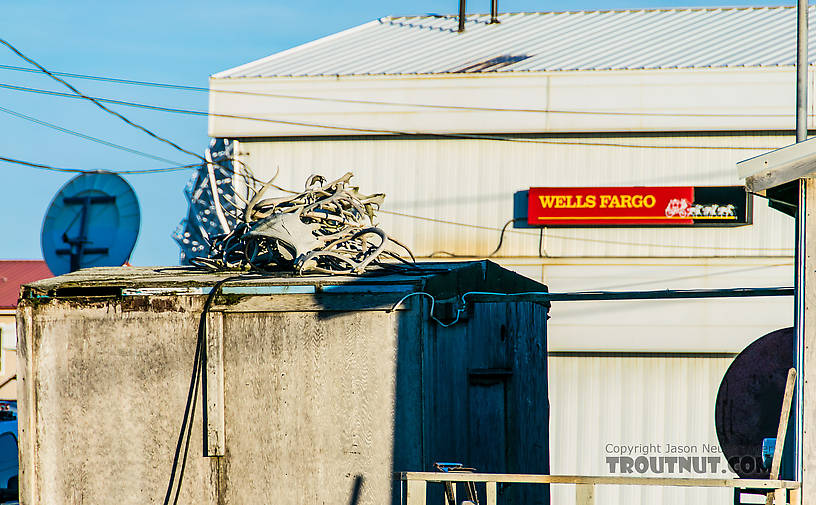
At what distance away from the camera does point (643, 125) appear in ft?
68.0

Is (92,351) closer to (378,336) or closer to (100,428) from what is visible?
(100,428)

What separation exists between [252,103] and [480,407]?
1332cm

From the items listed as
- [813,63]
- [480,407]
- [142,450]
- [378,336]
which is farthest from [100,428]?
[813,63]

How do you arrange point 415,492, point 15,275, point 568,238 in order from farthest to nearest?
point 15,275 < point 568,238 < point 415,492

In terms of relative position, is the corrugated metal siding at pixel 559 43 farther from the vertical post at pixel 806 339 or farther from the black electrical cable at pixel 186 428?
the vertical post at pixel 806 339

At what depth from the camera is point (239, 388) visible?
9.02 m

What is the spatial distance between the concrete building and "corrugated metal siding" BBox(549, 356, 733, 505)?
1823 centimetres

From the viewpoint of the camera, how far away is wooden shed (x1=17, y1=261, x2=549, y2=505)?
8.71 metres

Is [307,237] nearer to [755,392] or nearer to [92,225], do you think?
[92,225]

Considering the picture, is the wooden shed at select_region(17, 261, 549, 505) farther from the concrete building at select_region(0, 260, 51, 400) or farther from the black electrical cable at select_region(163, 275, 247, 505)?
the concrete building at select_region(0, 260, 51, 400)

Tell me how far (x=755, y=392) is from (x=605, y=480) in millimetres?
3951

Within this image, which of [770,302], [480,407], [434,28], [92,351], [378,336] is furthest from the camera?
[434,28]

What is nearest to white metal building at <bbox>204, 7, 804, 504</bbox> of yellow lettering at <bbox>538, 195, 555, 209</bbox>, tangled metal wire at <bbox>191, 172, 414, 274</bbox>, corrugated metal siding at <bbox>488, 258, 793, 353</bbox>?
corrugated metal siding at <bbox>488, 258, 793, 353</bbox>

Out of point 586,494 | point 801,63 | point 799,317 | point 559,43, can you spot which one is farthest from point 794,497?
point 559,43
